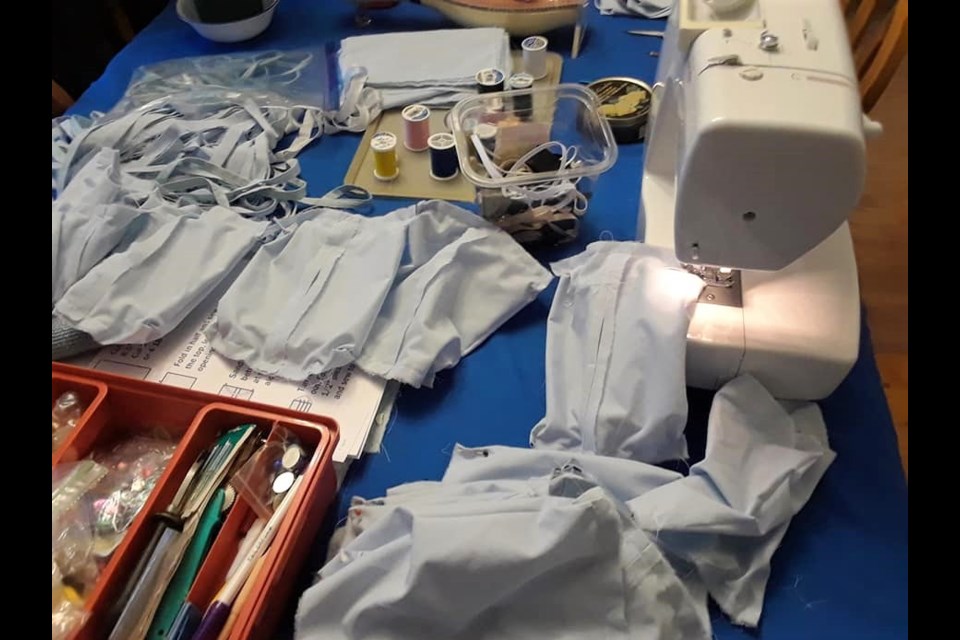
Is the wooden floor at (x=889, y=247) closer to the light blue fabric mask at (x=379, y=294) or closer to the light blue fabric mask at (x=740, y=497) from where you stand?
the light blue fabric mask at (x=740, y=497)

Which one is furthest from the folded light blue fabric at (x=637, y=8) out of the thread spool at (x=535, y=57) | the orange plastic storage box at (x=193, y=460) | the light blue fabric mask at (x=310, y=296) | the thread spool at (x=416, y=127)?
the orange plastic storage box at (x=193, y=460)

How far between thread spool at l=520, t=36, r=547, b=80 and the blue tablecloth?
0.24 meters

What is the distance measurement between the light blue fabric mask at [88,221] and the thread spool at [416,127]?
41 centimetres

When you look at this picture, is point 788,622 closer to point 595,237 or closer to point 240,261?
point 595,237

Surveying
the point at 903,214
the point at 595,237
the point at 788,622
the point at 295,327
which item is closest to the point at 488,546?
the point at 788,622

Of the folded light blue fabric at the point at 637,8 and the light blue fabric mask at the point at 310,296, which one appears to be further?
the folded light blue fabric at the point at 637,8

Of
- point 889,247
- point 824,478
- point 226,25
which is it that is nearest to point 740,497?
point 824,478

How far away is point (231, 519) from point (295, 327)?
261mm

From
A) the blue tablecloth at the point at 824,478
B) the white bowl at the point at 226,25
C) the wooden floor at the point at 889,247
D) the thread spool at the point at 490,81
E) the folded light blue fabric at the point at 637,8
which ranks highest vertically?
the white bowl at the point at 226,25

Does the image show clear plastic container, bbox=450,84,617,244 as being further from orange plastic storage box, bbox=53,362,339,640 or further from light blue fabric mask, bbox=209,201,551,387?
orange plastic storage box, bbox=53,362,339,640

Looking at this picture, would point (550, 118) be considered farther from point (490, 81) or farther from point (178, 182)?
point (178, 182)

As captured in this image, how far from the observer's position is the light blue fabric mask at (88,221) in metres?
0.92
